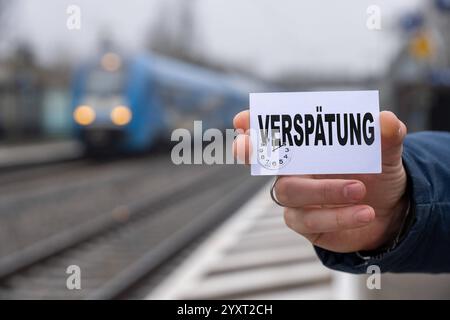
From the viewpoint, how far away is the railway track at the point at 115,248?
526cm

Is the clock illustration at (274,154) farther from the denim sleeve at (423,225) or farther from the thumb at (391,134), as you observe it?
the denim sleeve at (423,225)

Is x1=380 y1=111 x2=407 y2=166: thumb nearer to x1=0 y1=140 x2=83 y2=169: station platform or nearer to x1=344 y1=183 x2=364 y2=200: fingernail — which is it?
x1=344 y1=183 x2=364 y2=200: fingernail

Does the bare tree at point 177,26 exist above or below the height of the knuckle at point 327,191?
above

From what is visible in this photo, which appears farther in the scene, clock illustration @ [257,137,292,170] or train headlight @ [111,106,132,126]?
train headlight @ [111,106,132,126]

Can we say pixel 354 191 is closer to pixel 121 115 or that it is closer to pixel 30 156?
pixel 121 115

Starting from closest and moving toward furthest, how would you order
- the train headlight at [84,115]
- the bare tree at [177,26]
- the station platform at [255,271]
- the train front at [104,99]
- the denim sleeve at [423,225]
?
1. the denim sleeve at [423,225]
2. the station platform at [255,271]
3. the train front at [104,99]
4. the train headlight at [84,115]
5. the bare tree at [177,26]

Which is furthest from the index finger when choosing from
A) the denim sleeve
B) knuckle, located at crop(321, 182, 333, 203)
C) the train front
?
the train front

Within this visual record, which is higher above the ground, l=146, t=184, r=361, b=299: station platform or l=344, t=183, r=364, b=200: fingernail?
l=344, t=183, r=364, b=200: fingernail

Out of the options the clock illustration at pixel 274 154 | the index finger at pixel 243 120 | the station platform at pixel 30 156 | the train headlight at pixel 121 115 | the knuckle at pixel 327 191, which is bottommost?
the station platform at pixel 30 156

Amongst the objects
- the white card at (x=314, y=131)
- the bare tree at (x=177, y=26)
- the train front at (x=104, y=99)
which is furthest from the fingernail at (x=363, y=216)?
the bare tree at (x=177, y=26)

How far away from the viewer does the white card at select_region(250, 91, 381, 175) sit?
3.85 ft

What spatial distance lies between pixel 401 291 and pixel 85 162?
15883 mm

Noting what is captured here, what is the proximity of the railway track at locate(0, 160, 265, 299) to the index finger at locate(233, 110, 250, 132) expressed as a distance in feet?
12.2
